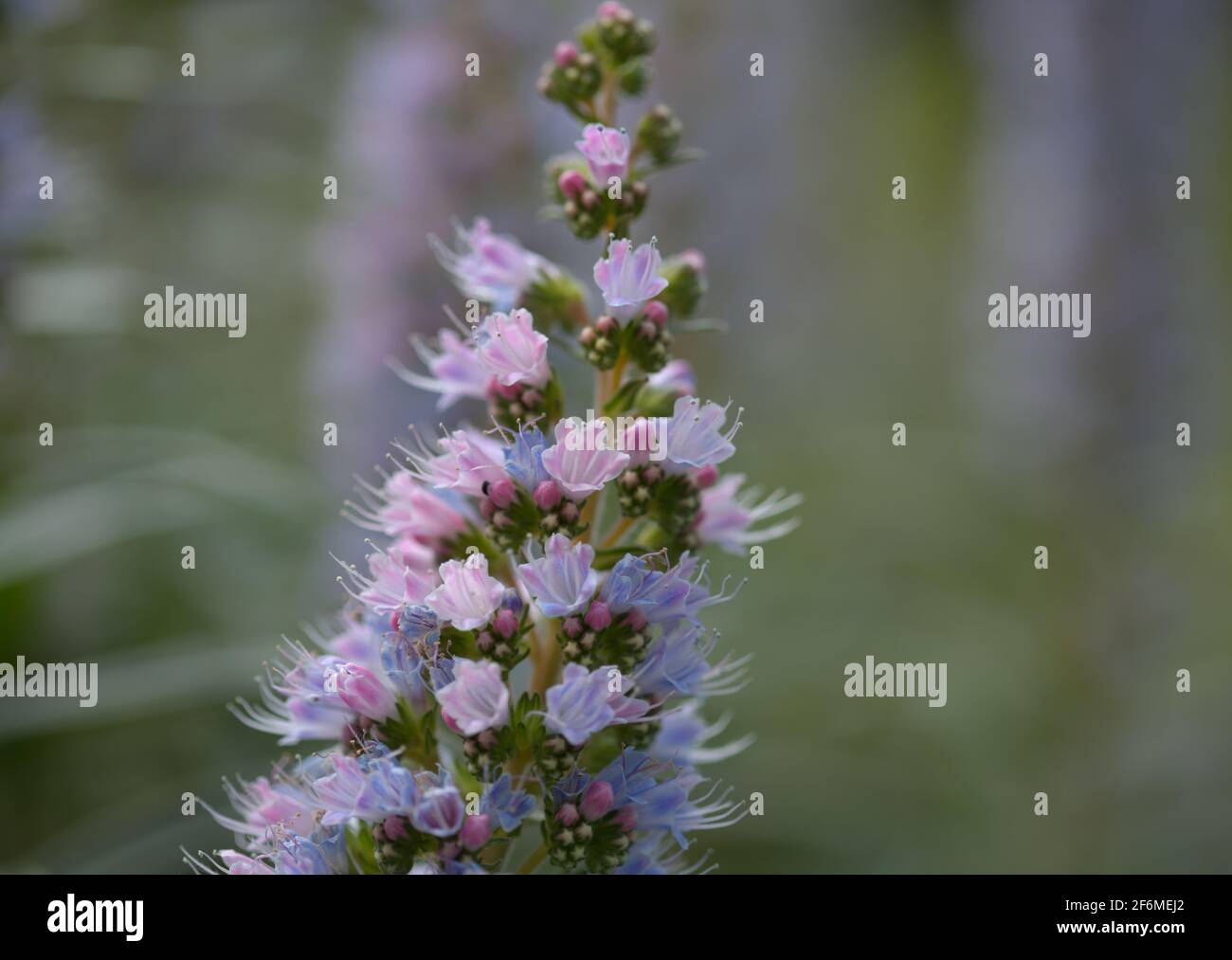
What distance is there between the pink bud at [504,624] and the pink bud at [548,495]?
0.52 feet

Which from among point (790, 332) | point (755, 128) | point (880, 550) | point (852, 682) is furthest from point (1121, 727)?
point (755, 128)

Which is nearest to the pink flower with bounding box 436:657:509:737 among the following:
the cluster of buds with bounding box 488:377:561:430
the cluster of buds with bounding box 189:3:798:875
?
the cluster of buds with bounding box 189:3:798:875

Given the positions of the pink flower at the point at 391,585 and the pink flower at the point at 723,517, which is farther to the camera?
the pink flower at the point at 723,517

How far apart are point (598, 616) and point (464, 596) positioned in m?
0.19

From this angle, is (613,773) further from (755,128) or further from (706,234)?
(755,128)

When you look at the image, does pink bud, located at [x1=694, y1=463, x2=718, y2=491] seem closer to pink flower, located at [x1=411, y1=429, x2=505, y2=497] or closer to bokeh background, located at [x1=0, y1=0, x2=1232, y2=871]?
pink flower, located at [x1=411, y1=429, x2=505, y2=497]

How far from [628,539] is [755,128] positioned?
4947 millimetres

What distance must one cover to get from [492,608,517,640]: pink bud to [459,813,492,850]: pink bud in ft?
0.81

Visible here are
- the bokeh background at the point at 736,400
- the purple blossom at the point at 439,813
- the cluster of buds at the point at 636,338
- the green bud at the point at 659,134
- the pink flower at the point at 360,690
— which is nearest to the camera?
the purple blossom at the point at 439,813

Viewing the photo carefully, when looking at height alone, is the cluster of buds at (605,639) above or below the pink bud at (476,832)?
above

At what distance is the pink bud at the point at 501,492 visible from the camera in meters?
1.79

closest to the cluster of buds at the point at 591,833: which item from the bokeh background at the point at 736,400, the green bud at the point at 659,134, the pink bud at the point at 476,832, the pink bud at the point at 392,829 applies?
the pink bud at the point at 476,832

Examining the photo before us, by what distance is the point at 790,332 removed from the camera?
6930mm

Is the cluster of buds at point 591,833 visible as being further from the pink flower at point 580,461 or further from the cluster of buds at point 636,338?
the cluster of buds at point 636,338
